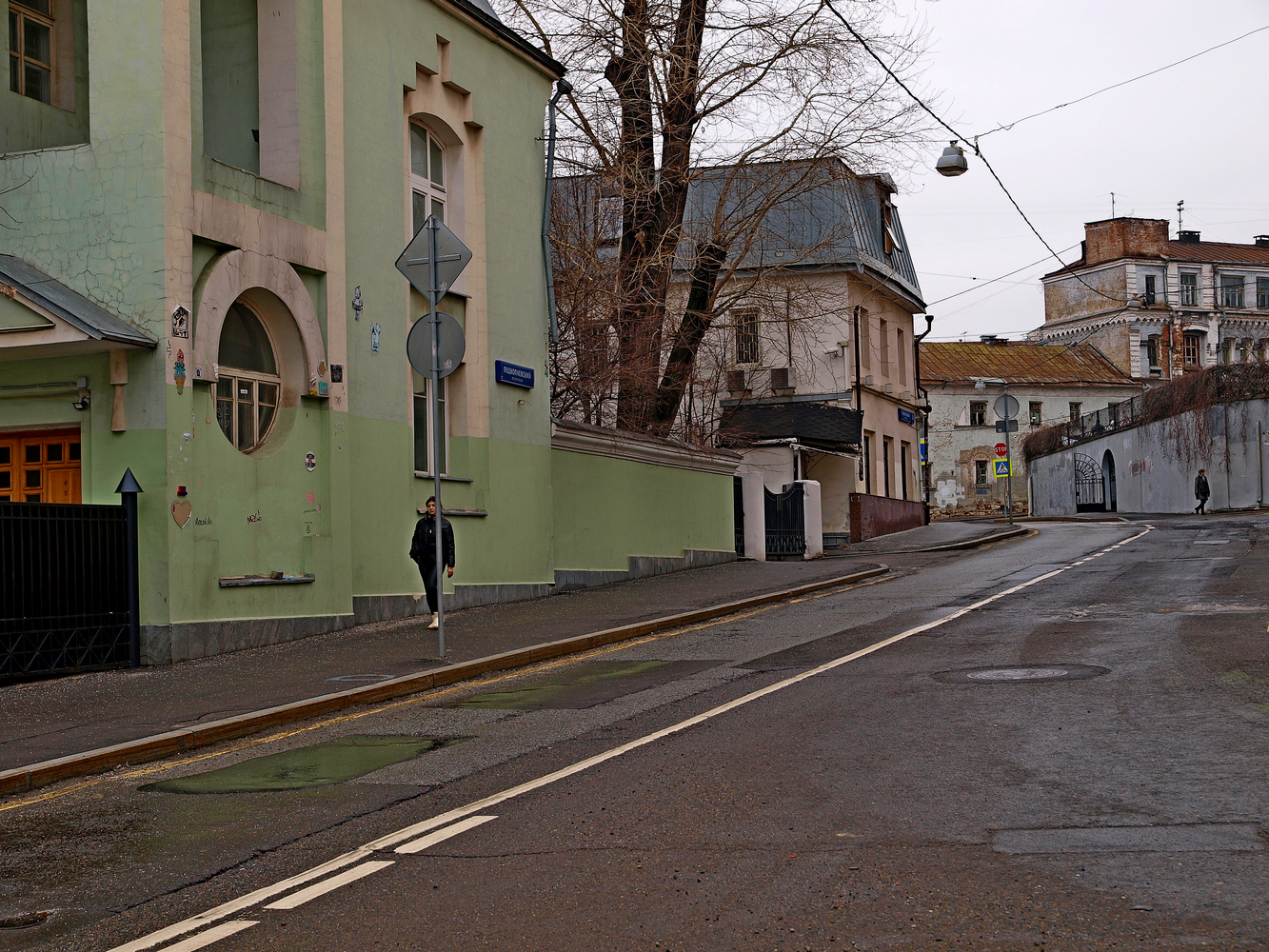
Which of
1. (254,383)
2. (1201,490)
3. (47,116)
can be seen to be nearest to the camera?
(254,383)

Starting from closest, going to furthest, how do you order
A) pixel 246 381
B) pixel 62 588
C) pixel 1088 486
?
pixel 62 588, pixel 246 381, pixel 1088 486

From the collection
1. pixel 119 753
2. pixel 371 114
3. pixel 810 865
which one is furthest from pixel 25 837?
pixel 371 114

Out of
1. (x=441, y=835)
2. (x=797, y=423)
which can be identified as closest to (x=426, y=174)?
(x=441, y=835)

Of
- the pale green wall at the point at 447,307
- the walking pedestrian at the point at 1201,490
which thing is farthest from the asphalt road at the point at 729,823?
the walking pedestrian at the point at 1201,490

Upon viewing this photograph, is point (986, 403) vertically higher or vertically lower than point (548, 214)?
higher

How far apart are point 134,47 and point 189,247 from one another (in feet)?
6.55

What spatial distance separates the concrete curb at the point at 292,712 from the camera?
797cm

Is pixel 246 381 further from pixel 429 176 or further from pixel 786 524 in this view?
pixel 786 524

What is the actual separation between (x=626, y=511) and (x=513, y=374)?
4581mm

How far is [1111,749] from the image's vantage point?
7164 mm

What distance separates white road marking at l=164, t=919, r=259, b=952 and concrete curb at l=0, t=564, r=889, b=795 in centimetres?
360

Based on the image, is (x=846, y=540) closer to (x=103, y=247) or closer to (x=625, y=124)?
(x=625, y=124)

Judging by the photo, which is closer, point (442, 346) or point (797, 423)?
point (442, 346)

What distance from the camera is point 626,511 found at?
22.9 meters
